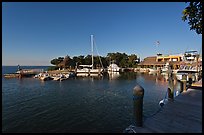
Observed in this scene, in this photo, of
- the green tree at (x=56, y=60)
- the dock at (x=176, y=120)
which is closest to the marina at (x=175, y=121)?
the dock at (x=176, y=120)

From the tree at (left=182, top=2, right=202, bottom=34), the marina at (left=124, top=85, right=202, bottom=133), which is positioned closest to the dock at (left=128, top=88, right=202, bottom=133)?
the marina at (left=124, top=85, right=202, bottom=133)

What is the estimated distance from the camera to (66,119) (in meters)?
14.3

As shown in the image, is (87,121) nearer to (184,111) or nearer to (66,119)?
(66,119)

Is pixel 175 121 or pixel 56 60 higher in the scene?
pixel 56 60

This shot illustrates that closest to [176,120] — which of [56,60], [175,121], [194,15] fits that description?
[175,121]

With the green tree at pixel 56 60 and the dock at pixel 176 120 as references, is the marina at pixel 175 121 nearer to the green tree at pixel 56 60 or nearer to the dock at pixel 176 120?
the dock at pixel 176 120

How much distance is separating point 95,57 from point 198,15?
84.2m

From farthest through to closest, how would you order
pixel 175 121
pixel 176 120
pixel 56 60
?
pixel 56 60
pixel 176 120
pixel 175 121

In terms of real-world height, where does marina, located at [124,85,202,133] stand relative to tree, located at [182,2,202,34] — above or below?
below

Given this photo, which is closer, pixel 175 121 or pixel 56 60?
pixel 175 121

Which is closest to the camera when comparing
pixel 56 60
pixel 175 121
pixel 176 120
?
pixel 175 121

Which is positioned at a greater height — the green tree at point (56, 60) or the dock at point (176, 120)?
the green tree at point (56, 60)

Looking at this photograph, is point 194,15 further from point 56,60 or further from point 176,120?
point 56,60

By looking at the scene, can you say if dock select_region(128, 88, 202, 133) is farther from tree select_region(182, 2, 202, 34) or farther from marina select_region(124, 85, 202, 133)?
tree select_region(182, 2, 202, 34)
